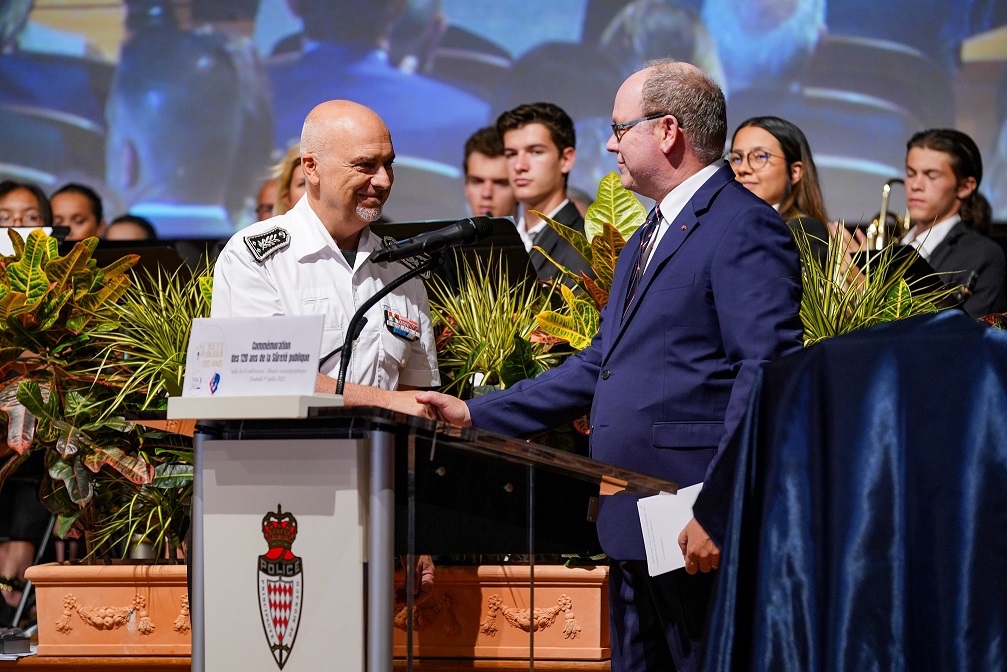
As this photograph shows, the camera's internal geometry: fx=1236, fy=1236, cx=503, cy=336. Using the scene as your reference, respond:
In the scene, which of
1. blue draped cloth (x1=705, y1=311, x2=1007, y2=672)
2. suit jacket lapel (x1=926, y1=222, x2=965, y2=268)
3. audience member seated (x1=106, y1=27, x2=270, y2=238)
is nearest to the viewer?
blue draped cloth (x1=705, y1=311, x2=1007, y2=672)

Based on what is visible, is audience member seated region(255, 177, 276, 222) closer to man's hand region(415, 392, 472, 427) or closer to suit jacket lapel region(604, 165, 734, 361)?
man's hand region(415, 392, 472, 427)

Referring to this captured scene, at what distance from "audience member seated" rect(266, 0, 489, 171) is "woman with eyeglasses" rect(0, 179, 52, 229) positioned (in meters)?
1.47

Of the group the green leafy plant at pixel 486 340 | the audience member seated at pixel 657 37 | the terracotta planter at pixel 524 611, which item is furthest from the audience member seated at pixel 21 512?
the audience member seated at pixel 657 37

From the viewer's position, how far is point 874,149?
6.06 m

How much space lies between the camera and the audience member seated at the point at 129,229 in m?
5.88

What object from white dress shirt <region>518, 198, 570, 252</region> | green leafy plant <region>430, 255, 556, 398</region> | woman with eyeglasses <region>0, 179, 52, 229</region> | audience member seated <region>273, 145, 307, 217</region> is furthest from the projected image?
green leafy plant <region>430, 255, 556, 398</region>

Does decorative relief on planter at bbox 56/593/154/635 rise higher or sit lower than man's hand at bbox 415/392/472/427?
lower

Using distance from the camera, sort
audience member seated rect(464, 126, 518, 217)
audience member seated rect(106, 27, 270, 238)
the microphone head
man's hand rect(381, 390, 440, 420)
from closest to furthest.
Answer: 1. the microphone head
2. man's hand rect(381, 390, 440, 420)
3. audience member seated rect(464, 126, 518, 217)
4. audience member seated rect(106, 27, 270, 238)

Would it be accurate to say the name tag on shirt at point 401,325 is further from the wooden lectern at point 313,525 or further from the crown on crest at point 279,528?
the crown on crest at point 279,528

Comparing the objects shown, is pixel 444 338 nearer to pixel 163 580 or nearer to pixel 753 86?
pixel 163 580

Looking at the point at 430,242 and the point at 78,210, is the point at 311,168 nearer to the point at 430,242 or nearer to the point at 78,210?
the point at 430,242

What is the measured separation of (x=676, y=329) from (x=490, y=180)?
9.34ft

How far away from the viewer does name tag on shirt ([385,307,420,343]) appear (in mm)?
2887

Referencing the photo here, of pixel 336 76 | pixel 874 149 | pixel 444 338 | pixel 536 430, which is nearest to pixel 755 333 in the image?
pixel 536 430
